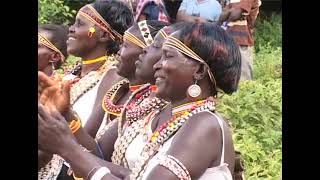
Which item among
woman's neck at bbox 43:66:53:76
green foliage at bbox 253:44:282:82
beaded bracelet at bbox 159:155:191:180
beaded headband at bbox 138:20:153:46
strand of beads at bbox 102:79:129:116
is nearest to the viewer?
beaded bracelet at bbox 159:155:191:180

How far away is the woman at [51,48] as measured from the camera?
15.3 feet

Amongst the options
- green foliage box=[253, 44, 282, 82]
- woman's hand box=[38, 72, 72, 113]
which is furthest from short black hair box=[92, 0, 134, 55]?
green foliage box=[253, 44, 282, 82]

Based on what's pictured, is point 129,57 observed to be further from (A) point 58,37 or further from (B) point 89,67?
(A) point 58,37

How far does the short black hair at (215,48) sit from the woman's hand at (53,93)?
1.94ft

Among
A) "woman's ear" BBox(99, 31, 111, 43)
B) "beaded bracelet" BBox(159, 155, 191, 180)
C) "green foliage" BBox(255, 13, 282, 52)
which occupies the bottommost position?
"green foliage" BBox(255, 13, 282, 52)

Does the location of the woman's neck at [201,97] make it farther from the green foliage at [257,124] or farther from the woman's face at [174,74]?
the green foliage at [257,124]

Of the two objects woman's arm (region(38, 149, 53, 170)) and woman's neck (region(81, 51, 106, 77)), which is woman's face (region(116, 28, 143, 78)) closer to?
woman's neck (region(81, 51, 106, 77))

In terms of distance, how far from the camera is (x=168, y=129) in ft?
9.75

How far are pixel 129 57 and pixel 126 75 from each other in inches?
4.2

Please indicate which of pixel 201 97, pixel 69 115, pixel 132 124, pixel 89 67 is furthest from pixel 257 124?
pixel 201 97

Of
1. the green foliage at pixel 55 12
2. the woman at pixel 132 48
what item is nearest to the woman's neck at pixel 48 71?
the woman at pixel 132 48

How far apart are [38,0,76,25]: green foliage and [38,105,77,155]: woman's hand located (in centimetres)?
562

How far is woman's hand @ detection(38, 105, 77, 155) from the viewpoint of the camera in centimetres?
292
